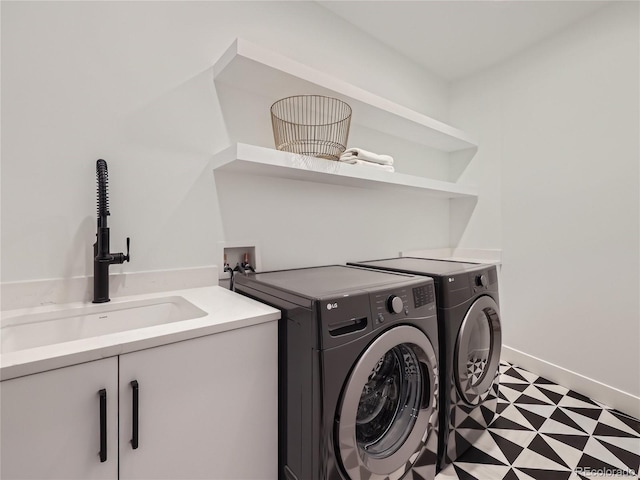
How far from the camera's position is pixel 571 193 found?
2.16 metres

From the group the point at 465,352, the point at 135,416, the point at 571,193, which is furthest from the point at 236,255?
the point at 571,193

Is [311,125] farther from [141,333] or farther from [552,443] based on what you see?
[552,443]

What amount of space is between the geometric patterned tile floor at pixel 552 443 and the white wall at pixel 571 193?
0.28 metres

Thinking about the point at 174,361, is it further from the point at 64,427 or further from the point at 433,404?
the point at 433,404

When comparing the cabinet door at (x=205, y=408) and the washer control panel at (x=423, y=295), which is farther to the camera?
the washer control panel at (x=423, y=295)

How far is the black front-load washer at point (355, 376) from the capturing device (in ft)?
3.27

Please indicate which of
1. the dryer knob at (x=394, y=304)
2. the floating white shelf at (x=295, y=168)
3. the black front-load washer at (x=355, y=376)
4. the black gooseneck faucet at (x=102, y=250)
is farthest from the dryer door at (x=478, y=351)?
the black gooseneck faucet at (x=102, y=250)

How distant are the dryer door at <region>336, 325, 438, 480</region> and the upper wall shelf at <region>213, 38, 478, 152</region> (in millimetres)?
1303

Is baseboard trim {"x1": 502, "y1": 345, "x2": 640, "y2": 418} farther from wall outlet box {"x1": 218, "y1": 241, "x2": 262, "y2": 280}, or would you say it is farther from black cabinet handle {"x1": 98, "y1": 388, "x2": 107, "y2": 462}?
black cabinet handle {"x1": 98, "y1": 388, "x2": 107, "y2": 462}

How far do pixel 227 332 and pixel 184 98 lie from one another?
1153mm

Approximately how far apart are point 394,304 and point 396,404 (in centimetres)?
48

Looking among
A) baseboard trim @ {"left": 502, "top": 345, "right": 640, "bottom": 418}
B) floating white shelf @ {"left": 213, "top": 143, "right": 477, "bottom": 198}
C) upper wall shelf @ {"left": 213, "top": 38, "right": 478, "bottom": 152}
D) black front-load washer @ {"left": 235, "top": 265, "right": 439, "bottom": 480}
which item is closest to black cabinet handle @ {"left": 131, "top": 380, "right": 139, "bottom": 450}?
black front-load washer @ {"left": 235, "top": 265, "right": 439, "bottom": 480}

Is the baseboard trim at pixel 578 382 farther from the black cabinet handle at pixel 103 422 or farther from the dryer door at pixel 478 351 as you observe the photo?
the black cabinet handle at pixel 103 422

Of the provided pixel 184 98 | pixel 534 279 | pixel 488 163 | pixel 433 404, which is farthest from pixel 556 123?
pixel 184 98
